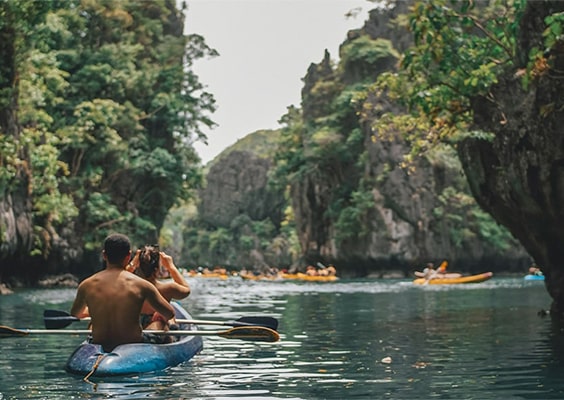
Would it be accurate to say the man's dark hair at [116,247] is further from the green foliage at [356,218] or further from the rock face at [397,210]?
the green foliage at [356,218]

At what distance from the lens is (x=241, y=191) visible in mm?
91875

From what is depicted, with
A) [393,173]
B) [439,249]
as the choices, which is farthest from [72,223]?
[439,249]

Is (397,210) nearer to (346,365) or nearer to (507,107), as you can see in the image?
(507,107)

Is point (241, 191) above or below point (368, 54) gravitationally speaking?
below

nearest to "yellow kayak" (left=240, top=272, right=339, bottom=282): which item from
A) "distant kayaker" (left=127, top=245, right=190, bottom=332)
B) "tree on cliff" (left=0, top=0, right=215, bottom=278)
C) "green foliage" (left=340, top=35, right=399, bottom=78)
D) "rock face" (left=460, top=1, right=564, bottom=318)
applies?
"tree on cliff" (left=0, top=0, right=215, bottom=278)

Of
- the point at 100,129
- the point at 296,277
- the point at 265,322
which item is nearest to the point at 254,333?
the point at 265,322

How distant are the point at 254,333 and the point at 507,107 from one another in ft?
23.2

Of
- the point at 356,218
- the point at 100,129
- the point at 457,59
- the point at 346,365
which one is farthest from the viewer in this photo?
the point at 356,218

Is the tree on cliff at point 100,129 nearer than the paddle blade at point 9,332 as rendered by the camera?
No

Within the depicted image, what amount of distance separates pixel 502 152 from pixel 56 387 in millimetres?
9039

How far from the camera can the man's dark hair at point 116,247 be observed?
755 centimetres

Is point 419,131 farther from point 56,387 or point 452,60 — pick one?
point 56,387

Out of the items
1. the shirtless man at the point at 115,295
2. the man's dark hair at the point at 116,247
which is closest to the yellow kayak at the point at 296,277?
the shirtless man at the point at 115,295

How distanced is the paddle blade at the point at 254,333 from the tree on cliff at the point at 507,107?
500 cm
